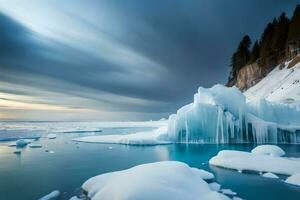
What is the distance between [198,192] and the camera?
396 inches

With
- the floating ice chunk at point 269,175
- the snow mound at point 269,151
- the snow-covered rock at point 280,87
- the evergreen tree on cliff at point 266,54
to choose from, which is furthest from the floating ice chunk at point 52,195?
the evergreen tree on cliff at point 266,54

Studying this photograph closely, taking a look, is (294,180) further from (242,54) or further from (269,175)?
(242,54)

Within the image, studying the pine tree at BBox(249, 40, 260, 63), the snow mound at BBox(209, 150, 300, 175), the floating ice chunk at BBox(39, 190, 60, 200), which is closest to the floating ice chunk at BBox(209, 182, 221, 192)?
the snow mound at BBox(209, 150, 300, 175)

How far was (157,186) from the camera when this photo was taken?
966 centimetres

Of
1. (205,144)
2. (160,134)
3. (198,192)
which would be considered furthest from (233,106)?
(198,192)

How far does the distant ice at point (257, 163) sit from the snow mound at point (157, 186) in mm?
6001

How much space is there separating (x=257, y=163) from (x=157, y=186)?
9109 millimetres

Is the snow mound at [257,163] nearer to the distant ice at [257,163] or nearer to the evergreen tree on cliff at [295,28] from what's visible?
the distant ice at [257,163]

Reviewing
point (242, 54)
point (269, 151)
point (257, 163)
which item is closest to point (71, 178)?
point (257, 163)

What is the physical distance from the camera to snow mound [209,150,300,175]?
49.8 feet

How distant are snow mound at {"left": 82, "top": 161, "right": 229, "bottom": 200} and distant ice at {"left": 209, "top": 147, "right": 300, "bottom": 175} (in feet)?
19.7

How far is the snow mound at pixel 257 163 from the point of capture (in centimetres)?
1519

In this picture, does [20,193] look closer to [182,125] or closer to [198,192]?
[198,192]

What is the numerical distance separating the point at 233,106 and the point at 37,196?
79.2 feet
